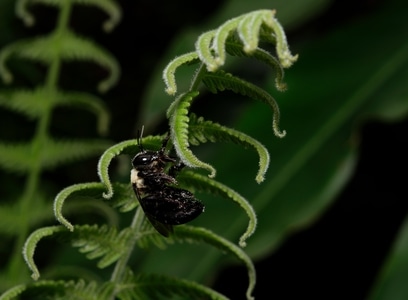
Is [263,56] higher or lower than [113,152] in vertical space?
higher

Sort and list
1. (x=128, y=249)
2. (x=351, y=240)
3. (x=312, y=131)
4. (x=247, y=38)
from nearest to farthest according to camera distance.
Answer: (x=247, y=38) < (x=128, y=249) < (x=312, y=131) < (x=351, y=240)

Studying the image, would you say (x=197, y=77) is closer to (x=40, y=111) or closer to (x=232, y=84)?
(x=232, y=84)

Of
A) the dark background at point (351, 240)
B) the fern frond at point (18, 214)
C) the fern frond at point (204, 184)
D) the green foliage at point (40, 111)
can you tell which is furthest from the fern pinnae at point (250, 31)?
the dark background at point (351, 240)

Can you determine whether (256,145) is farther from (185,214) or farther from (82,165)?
(82,165)

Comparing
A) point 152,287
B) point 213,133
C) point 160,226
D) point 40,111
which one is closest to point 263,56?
point 213,133

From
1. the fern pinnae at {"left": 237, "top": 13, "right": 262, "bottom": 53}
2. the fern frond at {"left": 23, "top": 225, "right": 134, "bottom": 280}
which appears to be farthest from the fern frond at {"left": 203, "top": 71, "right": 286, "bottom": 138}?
the fern frond at {"left": 23, "top": 225, "right": 134, "bottom": 280}

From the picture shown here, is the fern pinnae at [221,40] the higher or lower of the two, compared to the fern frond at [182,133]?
higher

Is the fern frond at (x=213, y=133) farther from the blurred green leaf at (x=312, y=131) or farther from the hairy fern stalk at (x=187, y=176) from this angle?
the blurred green leaf at (x=312, y=131)
